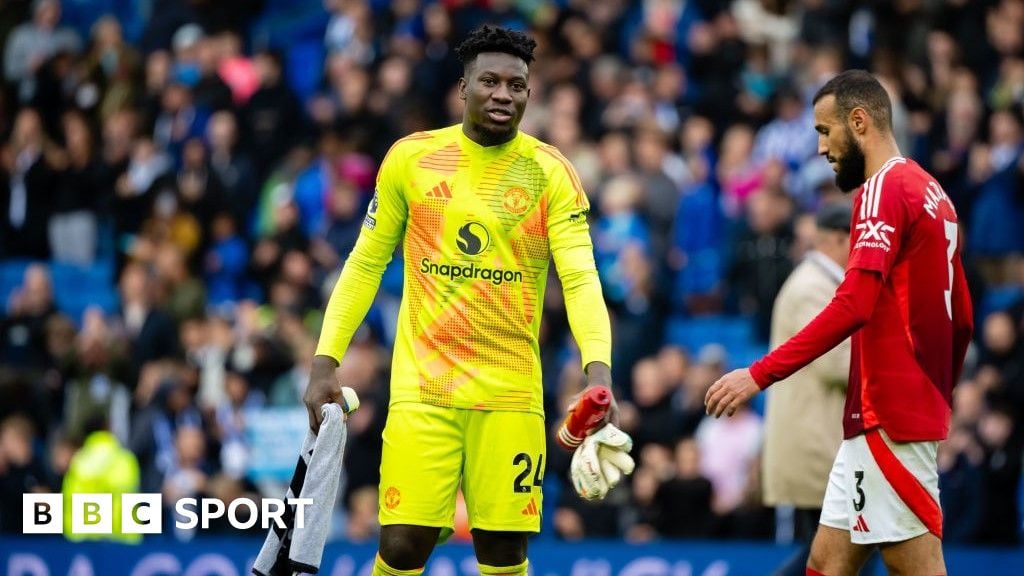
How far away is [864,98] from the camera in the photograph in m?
7.20

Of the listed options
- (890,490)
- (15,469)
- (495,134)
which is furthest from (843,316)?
(15,469)

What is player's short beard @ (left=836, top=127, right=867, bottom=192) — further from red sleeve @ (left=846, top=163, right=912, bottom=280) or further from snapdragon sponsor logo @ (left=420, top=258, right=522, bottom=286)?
snapdragon sponsor logo @ (left=420, top=258, right=522, bottom=286)

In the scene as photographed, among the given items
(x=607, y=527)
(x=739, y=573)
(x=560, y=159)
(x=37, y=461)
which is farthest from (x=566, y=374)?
(x=560, y=159)

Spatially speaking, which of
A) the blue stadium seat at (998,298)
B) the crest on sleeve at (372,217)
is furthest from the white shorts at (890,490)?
the blue stadium seat at (998,298)

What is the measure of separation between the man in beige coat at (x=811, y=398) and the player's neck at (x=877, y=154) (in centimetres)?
186

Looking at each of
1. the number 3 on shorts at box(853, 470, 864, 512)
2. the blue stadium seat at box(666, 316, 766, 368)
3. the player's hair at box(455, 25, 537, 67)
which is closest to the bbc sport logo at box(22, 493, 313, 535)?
the blue stadium seat at box(666, 316, 766, 368)

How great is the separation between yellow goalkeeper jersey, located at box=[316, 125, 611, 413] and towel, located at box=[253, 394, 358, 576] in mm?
309

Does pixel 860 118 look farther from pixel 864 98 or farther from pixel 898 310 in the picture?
pixel 898 310

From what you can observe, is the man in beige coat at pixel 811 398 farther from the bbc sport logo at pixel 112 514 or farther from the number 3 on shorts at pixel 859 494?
the bbc sport logo at pixel 112 514

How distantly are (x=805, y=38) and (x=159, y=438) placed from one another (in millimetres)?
7060

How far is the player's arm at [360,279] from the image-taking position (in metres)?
7.59

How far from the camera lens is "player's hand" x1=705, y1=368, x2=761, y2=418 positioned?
Result: 6793mm

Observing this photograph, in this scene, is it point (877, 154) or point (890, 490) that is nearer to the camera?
point (890, 490)

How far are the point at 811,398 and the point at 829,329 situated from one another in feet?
7.93
